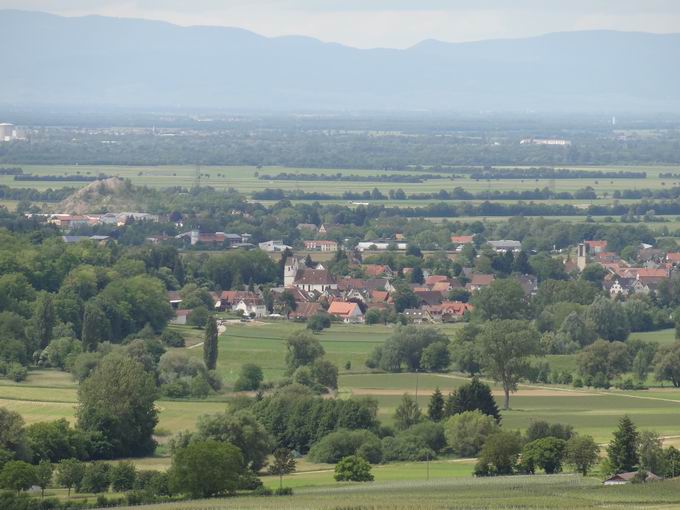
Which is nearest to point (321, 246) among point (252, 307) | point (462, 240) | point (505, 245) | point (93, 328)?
point (462, 240)

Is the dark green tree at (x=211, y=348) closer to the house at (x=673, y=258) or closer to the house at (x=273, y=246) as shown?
the house at (x=673, y=258)

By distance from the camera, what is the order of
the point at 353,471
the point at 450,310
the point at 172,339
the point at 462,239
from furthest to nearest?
the point at 462,239, the point at 450,310, the point at 172,339, the point at 353,471

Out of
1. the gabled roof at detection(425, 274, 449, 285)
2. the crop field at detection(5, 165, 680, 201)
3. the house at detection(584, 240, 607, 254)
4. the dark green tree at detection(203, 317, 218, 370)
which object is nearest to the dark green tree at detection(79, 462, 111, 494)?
the dark green tree at detection(203, 317, 218, 370)

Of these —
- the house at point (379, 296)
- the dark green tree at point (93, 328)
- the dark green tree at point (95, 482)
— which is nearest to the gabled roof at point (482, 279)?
the house at point (379, 296)

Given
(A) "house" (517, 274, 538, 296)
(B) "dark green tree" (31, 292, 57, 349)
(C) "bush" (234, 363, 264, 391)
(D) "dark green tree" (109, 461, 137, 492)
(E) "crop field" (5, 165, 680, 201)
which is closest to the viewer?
(D) "dark green tree" (109, 461, 137, 492)

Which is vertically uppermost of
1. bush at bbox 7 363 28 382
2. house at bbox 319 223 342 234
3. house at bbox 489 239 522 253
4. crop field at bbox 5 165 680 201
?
bush at bbox 7 363 28 382

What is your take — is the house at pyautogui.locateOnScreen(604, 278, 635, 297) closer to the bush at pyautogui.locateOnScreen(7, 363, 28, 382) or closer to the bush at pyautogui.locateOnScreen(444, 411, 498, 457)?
the bush at pyautogui.locateOnScreen(7, 363, 28, 382)

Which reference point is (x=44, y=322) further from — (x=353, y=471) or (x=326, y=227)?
(x=326, y=227)
